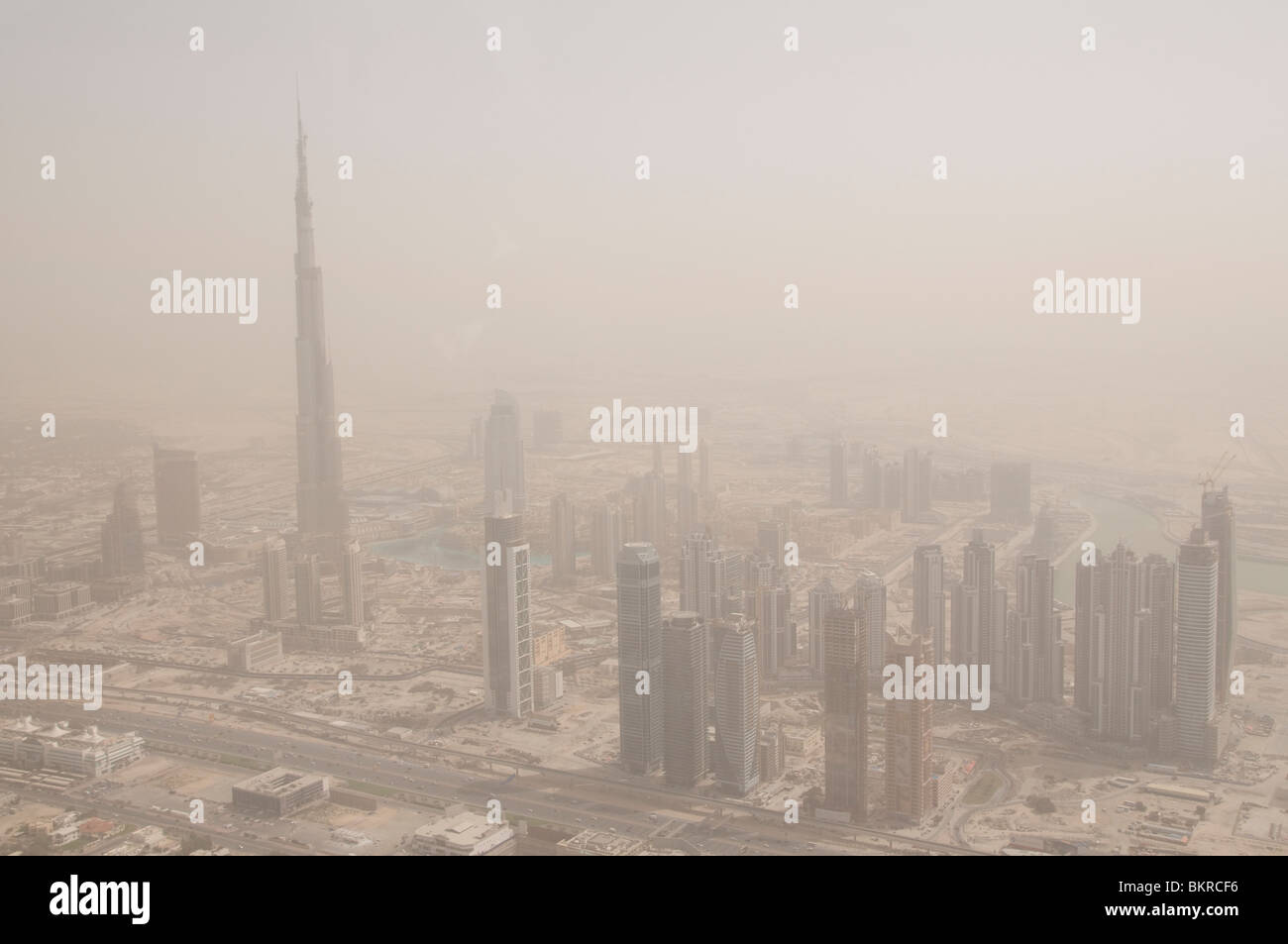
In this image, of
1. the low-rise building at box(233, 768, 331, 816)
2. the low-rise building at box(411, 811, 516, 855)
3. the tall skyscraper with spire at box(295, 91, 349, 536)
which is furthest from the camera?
the tall skyscraper with spire at box(295, 91, 349, 536)

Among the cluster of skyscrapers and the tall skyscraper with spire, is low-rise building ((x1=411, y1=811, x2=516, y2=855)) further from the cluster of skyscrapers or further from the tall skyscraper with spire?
the tall skyscraper with spire

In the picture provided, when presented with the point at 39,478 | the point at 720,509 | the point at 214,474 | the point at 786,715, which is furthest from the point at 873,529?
the point at 39,478

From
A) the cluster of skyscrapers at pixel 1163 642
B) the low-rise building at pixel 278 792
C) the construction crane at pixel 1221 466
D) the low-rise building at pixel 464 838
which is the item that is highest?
the construction crane at pixel 1221 466

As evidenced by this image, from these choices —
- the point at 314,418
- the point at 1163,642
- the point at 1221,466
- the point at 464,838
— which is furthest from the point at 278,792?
the point at 1221,466

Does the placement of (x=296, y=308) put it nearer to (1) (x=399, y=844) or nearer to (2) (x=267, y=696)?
(2) (x=267, y=696)

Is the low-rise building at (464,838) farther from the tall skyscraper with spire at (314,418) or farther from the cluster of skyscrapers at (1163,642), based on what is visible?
the tall skyscraper with spire at (314,418)

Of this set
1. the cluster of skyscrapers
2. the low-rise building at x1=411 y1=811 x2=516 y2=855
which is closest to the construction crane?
the cluster of skyscrapers

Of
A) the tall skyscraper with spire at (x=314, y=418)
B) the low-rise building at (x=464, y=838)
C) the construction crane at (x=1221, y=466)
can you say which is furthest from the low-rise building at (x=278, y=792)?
the construction crane at (x=1221, y=466)

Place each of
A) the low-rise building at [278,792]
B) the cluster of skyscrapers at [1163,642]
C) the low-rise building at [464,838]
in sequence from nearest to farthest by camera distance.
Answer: the low-rise building at [464,838] → the low-rise building at [278,792] → the cluster of skyscrapers at [1163,642]

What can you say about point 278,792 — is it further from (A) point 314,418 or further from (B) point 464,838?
(A) point 314,418
